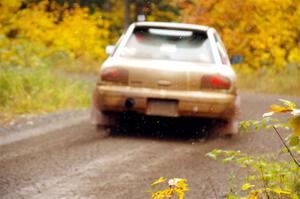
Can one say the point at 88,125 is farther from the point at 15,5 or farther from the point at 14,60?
the point at 14,60

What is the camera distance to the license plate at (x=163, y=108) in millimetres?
8586

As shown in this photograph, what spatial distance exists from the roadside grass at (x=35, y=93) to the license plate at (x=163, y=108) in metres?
2.72

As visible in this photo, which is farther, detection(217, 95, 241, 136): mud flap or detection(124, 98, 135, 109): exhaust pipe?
detection(217, 95, 241, 136): mud flap

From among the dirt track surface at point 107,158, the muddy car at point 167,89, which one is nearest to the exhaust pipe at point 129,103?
the muddy car at point 167,89

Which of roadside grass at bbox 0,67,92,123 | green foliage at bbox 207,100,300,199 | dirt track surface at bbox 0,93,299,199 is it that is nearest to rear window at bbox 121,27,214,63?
dirt track surface at bbox 0,93,299,199

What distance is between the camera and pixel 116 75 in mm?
8625

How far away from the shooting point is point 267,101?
52.1 ft

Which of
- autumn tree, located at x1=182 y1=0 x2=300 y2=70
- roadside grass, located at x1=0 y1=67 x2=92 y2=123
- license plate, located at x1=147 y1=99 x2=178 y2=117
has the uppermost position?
license plate, located at x1=147 y1=99 x2=178 y2=117

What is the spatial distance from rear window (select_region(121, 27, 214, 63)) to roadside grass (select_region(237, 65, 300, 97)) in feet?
33.7

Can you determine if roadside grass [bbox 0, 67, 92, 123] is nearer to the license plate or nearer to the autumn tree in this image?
the license plate

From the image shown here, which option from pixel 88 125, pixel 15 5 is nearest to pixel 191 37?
pixel 88 125

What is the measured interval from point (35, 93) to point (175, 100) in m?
4.44

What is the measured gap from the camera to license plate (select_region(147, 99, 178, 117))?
8.59 m

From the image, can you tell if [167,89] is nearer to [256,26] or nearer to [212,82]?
[212,82]
